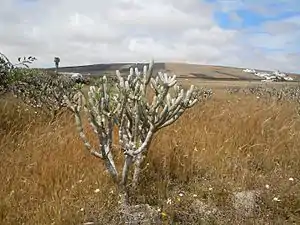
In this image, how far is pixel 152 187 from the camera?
444 centimetres

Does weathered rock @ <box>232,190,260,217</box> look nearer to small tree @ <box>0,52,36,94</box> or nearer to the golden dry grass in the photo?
the golden dry grass

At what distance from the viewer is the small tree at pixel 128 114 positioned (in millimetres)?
4180

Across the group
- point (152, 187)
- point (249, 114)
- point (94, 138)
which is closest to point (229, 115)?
point (249, 114)

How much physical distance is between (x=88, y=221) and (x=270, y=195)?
1.78m

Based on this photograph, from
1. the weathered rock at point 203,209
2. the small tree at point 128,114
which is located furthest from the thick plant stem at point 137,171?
the weathered rock at point 203,209

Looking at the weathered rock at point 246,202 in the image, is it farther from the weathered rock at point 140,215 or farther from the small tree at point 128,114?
the small tree at point 128,114

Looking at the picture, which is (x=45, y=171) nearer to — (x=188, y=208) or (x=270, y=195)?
(x=188, y=208)

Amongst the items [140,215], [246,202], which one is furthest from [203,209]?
[140,215]

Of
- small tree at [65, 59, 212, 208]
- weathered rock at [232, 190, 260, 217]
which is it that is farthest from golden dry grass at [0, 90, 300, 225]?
small tree at [65, 59, 212, 208]

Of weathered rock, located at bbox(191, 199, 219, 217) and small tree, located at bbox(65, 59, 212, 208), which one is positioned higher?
small tree, located at bbox(65, 59, 212, 208)

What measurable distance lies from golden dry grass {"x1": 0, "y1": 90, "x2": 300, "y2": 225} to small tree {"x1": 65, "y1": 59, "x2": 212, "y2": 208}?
324 mm

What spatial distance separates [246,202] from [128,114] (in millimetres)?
1390

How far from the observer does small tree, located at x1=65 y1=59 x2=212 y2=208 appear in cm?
418

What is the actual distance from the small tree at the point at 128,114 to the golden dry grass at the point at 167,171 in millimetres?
324
